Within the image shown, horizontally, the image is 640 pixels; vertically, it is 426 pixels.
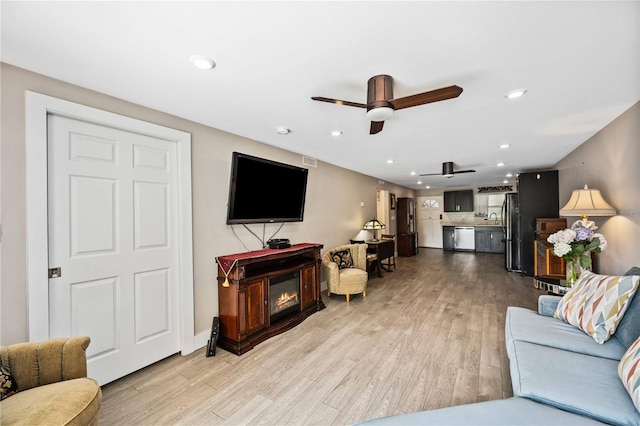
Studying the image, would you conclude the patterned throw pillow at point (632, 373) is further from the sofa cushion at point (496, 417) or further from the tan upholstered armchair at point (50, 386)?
the tan upholstered armchair at point (50, 386)

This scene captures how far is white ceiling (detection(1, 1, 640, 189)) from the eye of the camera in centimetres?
126

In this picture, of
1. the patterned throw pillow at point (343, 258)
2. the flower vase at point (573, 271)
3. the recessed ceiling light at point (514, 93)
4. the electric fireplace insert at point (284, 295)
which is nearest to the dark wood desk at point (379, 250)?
the patterned throw pillow at point (343, 258)

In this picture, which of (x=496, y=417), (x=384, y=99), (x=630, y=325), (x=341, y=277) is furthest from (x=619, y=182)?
(x=341, y=277)

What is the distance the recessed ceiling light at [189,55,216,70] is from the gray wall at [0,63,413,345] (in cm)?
106

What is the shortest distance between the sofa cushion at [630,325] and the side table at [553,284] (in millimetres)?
740

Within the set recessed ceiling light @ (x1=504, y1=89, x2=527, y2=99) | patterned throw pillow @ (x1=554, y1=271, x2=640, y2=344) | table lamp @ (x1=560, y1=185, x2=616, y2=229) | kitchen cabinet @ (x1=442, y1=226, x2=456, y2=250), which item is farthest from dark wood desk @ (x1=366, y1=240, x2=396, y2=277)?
kitchen cabinet @ (x1=442, y1=226, x2=456, y2=250)

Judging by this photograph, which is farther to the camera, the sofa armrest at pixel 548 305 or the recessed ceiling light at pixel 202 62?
the sofa armrest at pixel 548 305

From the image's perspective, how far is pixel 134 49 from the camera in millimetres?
1530

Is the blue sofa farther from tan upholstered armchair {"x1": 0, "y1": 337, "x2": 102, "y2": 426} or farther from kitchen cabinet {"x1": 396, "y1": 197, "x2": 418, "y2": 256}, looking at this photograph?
kitchen cabinet {"x1": 396, "y1": 197, "x2": 418, "y2": 256}

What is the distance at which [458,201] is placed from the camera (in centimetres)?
919

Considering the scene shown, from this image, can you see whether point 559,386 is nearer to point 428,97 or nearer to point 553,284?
point 553,284

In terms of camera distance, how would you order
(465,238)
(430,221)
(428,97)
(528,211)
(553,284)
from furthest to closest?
(430,221) < (465,238) < (528,211) < (553,284) < (428,97)

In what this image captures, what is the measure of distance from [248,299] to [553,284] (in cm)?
311

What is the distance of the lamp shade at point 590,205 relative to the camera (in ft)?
8.78
